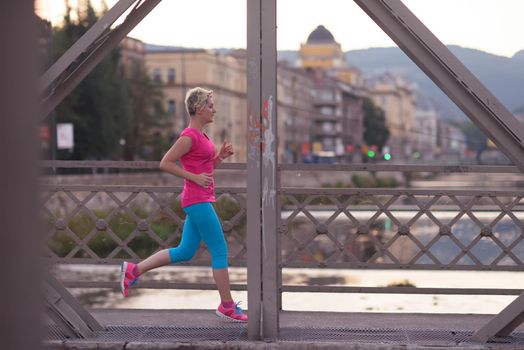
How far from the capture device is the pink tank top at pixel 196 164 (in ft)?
23.2

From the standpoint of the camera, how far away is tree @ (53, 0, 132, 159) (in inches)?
2763

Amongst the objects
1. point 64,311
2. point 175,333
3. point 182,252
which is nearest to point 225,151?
point 182,252

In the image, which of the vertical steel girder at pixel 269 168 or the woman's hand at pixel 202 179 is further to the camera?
the woman's hand at pixel 202 179

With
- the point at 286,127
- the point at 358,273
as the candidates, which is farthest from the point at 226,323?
the point at 286,127

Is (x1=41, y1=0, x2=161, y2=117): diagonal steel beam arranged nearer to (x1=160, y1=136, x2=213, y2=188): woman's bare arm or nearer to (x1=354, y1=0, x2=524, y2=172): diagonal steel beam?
(x1=160, y1=136, x2=213, y2=188): woman's bare arm

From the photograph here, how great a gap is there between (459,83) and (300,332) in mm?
1926

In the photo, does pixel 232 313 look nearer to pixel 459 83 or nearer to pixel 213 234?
pixel 213 234

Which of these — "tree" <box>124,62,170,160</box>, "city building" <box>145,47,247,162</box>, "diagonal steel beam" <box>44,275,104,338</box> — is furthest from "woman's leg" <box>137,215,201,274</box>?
"city building" <box>145,47,247,162</box>

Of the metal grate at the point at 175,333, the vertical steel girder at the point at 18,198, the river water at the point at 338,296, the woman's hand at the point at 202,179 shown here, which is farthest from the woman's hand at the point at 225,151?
the vertical steel girder at the point at 18,198

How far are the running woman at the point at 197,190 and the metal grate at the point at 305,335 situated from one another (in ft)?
1.00

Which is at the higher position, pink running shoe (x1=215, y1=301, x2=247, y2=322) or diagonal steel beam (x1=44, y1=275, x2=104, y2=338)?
diagonal steel beam (x1=44, y1=275, x2=104, y2=338)

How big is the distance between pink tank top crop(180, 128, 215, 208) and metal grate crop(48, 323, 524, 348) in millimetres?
862

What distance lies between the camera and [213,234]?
23.4 feet

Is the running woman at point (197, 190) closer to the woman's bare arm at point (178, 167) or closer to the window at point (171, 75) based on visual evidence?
the woman's bare arm at point (178, 167)
